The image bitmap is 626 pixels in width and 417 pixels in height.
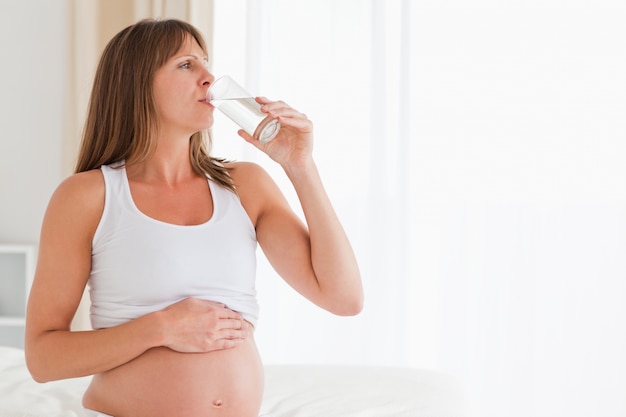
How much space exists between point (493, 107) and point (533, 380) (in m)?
1.18

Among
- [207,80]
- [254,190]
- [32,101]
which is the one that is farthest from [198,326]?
[32,101]

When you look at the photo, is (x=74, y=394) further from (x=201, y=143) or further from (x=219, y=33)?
(x=219, y=33)

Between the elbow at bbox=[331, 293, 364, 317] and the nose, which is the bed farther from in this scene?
the nose

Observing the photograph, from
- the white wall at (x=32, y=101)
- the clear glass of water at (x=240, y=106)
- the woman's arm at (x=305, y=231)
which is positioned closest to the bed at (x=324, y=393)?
the woman's arm at (x=305, y=231)

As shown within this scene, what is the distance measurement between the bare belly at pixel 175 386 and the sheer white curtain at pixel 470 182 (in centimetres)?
214

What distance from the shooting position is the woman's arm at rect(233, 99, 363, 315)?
1615mm

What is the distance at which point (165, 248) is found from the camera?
1512 millimetres

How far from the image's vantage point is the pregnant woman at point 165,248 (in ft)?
4.90

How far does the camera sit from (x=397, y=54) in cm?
364

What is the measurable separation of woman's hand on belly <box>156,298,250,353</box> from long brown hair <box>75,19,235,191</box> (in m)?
0.32

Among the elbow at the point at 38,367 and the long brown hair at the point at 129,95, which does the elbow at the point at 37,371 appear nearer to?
the elbow at the point at 38,367

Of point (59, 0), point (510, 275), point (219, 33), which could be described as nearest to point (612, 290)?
point (510, 275)

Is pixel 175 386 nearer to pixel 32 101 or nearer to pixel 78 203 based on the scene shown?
pixel 78 203

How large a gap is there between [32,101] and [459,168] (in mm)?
2079
